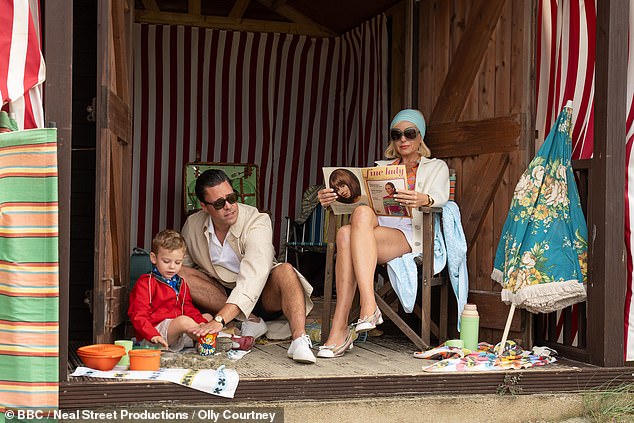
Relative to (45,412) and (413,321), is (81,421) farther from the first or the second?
(413,321)

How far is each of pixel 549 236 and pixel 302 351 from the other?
4.63 ft

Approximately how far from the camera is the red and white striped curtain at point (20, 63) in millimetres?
3311

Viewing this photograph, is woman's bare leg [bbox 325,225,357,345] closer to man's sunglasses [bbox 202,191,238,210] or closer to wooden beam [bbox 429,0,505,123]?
man's sunglasses [bbox 202,191,238,210]

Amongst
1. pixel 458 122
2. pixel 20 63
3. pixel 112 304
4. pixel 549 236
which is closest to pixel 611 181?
pixel 549 236

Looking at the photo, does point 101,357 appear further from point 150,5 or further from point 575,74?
point 150,5

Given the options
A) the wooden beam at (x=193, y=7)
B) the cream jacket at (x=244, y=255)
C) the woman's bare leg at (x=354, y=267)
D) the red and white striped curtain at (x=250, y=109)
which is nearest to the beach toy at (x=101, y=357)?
the cream jacket at (x=244, y=255)

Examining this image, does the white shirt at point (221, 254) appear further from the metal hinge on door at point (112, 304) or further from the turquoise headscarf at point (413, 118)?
the turquoise headscarf at point (413, 118)

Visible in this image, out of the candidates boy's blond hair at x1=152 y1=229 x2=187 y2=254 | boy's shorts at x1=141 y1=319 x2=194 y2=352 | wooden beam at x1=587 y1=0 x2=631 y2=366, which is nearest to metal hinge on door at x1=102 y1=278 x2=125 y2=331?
boy's shorts at x1=141 y1=319 x2=194 y2=352

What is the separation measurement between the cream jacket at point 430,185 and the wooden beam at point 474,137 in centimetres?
23

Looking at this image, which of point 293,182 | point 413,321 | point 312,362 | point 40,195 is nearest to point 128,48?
point 40,195

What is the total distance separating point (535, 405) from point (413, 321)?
58.5 inches

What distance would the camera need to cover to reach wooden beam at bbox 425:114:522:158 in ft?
15.8

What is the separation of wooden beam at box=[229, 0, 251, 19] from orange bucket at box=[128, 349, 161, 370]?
500 cm

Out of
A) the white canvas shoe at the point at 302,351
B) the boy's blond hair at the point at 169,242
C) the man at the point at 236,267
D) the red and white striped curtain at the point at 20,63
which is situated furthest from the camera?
the man at the point at 236,267
